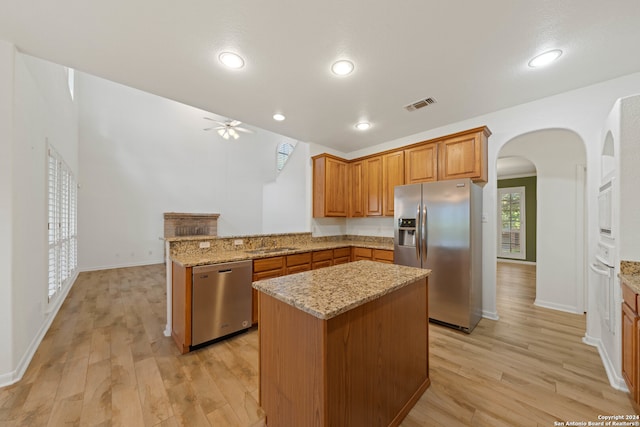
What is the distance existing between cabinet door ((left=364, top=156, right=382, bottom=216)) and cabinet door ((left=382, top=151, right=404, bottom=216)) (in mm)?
82

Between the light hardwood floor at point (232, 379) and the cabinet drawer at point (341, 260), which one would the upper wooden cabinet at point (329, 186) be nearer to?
the cabinet drawer at point (341, 260)

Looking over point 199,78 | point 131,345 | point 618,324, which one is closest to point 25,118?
point 199,78

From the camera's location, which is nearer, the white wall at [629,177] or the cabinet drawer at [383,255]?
the white wall at [629,177]

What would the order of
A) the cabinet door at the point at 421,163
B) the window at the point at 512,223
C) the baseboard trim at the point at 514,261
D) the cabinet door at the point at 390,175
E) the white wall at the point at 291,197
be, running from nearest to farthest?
1. the cabinet door at the point at 421,163
2. the cabinet door at the point at 390,175
3. the white wall at the point at 291,197
4. the baseboard trim at the point at 514,261
5. the window at the point at 512,223

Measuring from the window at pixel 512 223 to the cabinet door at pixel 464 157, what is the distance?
18.9 ft

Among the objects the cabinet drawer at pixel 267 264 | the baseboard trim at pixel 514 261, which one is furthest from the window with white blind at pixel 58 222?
the baseboard trim at pixel 514 261

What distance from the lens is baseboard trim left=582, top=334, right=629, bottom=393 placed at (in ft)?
6.02

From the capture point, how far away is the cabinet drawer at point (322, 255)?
11.9 ft

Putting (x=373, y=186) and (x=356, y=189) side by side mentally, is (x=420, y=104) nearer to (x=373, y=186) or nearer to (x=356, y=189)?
(x=373, y=186)

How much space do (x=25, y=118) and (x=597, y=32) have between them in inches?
185

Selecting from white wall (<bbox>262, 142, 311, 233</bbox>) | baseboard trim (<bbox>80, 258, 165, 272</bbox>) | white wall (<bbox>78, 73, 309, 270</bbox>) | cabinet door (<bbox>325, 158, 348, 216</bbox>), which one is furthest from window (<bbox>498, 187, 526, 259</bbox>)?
baseboard trim (<bbox>80, 258, 165, 272</bbox>)

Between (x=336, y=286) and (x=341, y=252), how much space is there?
2619 millimetres

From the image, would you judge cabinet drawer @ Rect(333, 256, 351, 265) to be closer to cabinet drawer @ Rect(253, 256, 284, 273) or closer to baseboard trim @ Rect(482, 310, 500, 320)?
cabinet drawer @ Rect(253, 256, 284, 273)

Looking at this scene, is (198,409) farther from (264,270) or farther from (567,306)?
(567,306)
